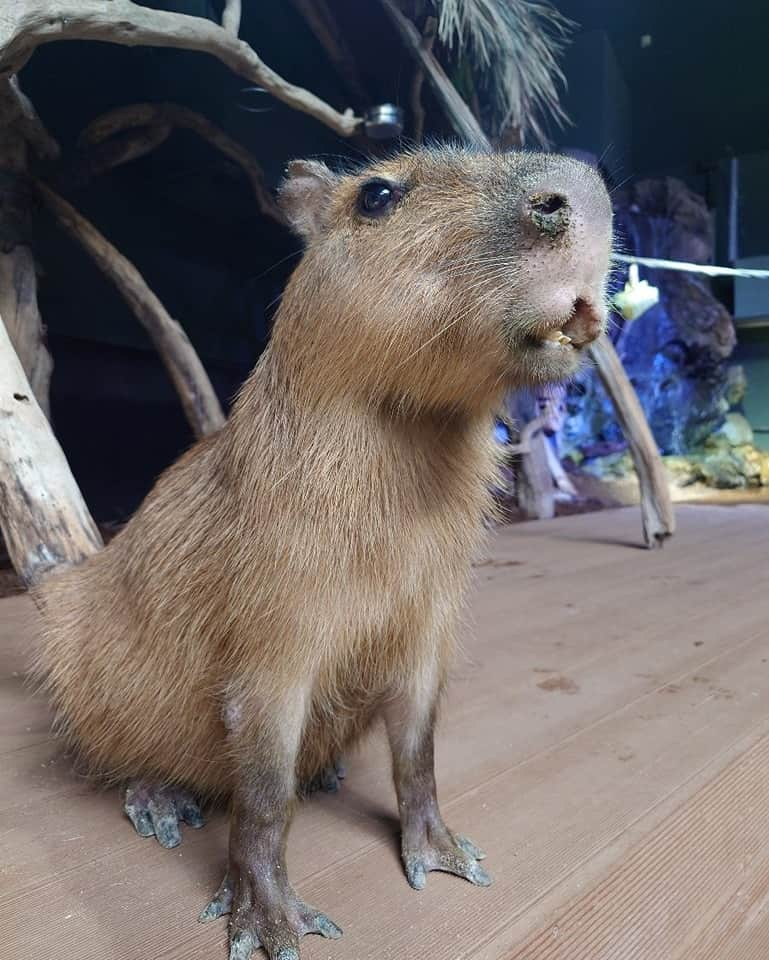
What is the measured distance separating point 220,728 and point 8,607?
6.21 feet

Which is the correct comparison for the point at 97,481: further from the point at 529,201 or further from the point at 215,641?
the point at 529,201

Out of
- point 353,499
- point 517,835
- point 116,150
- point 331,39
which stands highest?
point 331,39

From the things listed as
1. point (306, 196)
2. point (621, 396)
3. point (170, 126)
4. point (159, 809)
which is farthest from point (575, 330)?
point (170, 126)

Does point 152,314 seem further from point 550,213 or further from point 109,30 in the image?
point 550,213

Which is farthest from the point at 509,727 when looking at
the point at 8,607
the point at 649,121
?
the point at 649,121

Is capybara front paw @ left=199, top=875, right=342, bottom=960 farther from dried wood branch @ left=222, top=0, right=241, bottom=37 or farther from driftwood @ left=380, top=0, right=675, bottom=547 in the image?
driftwood @ left=380, top=0, right=675, bottom=547

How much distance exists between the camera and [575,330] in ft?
2.75

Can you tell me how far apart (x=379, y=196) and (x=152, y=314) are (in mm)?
2599

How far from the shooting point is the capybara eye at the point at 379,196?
958 millimetres

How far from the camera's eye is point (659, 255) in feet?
31.5

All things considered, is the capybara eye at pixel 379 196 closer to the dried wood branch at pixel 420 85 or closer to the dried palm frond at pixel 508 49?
the dried wood branch at pixel 420 85

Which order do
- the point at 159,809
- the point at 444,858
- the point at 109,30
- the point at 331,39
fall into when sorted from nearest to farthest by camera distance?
1. the point at 444,858
2. the point at 159,809
3. the point at 109,30
4. the point at 331,39

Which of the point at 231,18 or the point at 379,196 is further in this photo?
the point at 231,18

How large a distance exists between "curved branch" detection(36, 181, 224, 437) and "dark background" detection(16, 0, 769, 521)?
0.44 metres
